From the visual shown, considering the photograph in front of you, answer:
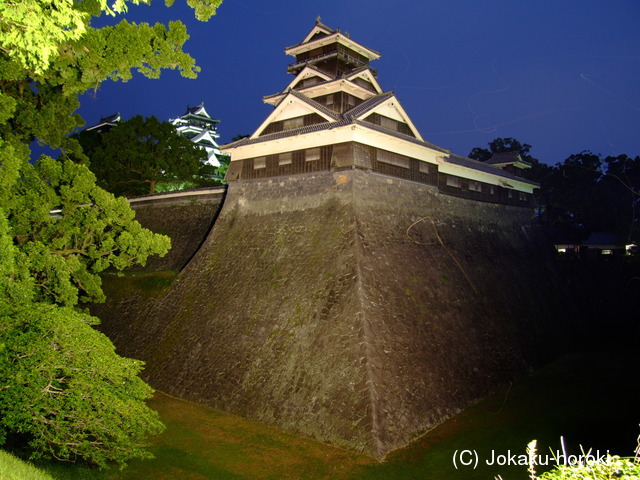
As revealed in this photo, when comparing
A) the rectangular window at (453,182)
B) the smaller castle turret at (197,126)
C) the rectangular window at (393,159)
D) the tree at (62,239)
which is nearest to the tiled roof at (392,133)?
the rectangular window at (393,159)

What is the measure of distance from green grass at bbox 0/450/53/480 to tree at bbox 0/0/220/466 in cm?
41

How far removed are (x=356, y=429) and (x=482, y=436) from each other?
3598 millimetres

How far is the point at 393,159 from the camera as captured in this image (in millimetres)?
18000

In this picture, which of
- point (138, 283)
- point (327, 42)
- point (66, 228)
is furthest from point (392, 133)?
point (138, 283)

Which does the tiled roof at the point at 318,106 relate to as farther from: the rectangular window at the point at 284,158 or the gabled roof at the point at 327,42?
the gabled roof at the point at 327,42

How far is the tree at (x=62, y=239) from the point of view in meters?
7.78

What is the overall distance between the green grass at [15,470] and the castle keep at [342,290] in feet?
21.0

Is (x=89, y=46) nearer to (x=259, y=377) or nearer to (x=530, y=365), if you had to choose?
(x=259, y=377)

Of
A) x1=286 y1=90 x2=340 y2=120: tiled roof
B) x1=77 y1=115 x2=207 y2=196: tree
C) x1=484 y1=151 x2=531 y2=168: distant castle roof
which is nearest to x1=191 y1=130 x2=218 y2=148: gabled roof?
x1=77 y1=115 x2=207 y2=196: tree

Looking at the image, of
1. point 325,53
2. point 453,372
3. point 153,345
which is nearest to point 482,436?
point 453,372

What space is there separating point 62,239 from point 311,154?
921cm

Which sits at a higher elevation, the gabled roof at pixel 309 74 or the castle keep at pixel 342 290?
the gabled roof at pixel 309 74

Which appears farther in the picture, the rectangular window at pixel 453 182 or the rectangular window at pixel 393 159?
the rectangular window at pixel 453 182

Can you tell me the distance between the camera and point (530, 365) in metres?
17.9
